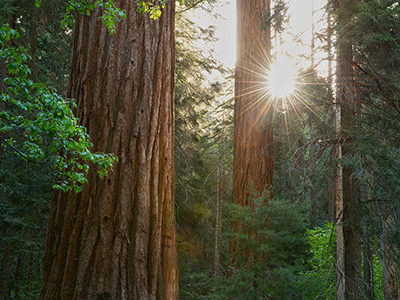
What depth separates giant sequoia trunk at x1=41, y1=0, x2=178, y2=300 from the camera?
93.1 inches

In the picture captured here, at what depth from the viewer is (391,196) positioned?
17.9ft

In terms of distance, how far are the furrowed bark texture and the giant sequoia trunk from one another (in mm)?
2731

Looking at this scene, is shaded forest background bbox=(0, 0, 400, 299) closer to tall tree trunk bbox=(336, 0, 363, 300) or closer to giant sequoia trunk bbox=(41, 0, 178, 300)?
tall tree trunk bbox=(336, 0, 363, 300)

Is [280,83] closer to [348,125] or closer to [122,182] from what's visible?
[348,125]

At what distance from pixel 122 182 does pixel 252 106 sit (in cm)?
374

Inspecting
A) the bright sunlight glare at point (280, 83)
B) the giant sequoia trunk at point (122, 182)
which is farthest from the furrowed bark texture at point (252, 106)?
the giant sequoia trunk at point (122, 182)

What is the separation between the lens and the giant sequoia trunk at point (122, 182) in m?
2.37

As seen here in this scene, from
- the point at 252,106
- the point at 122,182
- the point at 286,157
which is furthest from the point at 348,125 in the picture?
the point at 122,182

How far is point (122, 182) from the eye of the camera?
99.6 inches

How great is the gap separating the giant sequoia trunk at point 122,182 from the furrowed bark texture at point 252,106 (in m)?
2.73

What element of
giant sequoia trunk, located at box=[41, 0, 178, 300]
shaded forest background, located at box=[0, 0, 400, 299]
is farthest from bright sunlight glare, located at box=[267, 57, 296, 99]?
giant sequoia trunk, located at box=[41, 0, 178, 300]

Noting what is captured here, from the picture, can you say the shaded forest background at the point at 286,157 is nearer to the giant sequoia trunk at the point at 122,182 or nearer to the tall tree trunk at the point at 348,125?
the tall tree trunk at the point at 348,125

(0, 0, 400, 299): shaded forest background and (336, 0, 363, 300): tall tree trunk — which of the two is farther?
(336, 0, 363, 300): tall tree trunk

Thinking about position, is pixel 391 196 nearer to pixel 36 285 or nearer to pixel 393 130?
pixel 393 130
